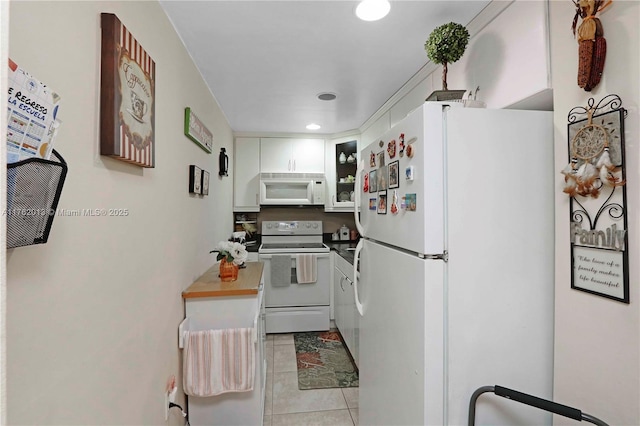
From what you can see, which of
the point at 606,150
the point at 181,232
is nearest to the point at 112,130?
the point at 181,232

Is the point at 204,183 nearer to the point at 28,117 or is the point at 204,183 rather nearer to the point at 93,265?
the point at 93,265

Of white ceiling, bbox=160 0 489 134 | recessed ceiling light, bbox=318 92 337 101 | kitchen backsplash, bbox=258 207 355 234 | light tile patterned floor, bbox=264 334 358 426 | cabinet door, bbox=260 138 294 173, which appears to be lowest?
light tile patterned floor, bbox=264 334 358 426

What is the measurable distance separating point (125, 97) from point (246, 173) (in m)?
2.63

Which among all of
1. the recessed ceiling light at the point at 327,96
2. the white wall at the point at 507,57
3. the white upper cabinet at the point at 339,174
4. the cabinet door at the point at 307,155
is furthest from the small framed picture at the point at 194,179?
the white upper cabinet at the point at 339,174

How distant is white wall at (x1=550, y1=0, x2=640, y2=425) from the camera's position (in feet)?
2.76

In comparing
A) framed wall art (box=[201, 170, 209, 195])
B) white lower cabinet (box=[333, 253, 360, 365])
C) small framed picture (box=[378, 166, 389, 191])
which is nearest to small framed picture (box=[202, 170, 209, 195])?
framed wall art (box=[201, 170, 209, 195])

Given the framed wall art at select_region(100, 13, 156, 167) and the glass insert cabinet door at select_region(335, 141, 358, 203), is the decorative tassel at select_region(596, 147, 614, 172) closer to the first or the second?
the framed wall art at select_region(100, 13, 156, 167)

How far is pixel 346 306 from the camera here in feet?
9.32

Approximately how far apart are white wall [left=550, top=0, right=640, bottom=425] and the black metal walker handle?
108 millimetres

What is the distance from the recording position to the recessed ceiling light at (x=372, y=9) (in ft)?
4.35

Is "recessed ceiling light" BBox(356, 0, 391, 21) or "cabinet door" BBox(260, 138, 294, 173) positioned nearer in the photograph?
"recessed ceiling light" BBox(356, 0, 391, 21)

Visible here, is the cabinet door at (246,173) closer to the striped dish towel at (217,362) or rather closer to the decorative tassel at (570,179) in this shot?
the striped dish towel at (217,362)

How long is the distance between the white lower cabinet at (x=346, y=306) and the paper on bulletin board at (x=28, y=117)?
7.09 ft

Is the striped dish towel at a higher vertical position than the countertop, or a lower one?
lower
